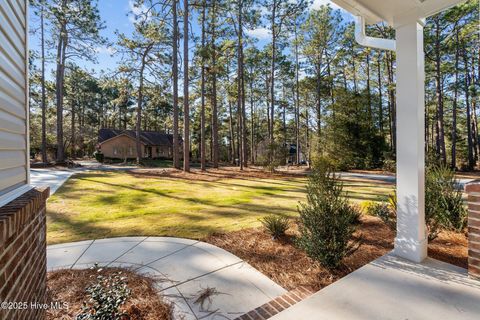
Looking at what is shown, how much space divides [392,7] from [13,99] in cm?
413

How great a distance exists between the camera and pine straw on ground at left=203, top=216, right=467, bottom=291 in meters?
2.91

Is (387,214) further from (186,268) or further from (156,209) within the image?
(156,209)

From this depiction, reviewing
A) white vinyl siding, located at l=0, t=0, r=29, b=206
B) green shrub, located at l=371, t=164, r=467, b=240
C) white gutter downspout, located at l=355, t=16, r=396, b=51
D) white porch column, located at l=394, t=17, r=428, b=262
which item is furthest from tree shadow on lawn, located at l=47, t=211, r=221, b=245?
white gutter downspout, located at l=355, t=16, r=396, b=51

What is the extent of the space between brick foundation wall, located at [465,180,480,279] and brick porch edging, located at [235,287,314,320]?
175cm

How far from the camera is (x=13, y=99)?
179 centimetres

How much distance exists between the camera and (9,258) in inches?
57.3

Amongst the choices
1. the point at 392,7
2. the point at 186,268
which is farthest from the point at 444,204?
the point at 186,268

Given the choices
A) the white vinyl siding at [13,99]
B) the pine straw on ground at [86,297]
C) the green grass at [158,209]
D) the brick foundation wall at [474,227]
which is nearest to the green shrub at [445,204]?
the brick foundation wall at [474,227]

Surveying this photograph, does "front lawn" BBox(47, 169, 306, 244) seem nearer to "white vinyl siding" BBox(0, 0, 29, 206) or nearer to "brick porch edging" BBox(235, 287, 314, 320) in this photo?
"brick porch edging" BBox(235, 287, 314, 320)

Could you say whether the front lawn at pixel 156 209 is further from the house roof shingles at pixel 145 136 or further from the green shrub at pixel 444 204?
the house roof shingles at pixel 145 136

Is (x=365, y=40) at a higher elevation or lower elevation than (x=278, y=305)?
higher

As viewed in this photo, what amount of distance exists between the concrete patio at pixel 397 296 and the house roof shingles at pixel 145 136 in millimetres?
32600

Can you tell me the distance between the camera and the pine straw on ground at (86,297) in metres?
2.26

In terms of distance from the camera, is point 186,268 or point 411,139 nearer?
point 411,139
